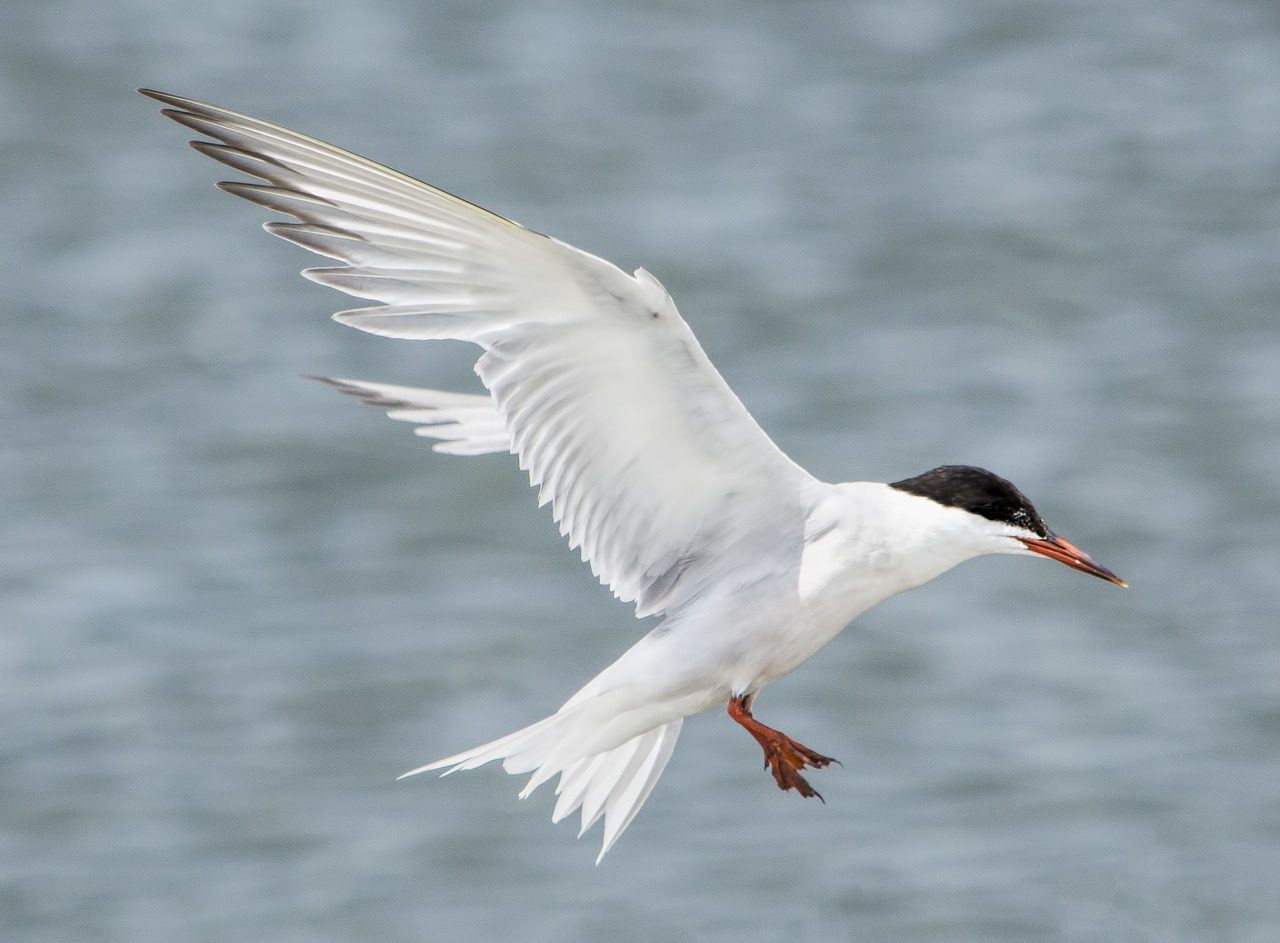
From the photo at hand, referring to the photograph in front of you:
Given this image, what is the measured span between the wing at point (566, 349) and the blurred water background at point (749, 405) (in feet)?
22.0

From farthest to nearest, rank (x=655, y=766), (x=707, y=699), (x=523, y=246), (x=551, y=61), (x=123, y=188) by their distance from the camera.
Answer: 1. (x=551, y=61)
2. (x=123, y=188)
3. (x=655, y=766)
4. (x=707, y=699)
5. (x=523, y=246)

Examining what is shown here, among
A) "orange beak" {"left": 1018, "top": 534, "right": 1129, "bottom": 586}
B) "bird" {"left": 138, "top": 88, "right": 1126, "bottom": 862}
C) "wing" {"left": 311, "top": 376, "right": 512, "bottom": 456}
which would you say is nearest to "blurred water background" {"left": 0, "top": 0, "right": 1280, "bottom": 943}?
"wing" {"left": 311, "top": 376, "right": 512, "bottom": 456}

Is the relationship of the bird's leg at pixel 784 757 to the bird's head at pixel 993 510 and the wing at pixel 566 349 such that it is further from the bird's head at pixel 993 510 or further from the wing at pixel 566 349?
the bird's head at pixel 993 510

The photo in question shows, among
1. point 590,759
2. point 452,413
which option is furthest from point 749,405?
point 590,759

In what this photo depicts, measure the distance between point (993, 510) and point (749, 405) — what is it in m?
9.45

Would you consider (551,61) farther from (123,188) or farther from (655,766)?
(655,766)

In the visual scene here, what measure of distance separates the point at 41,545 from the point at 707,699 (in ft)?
32.0

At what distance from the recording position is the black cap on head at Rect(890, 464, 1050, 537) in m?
4.72

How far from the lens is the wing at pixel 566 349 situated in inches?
177

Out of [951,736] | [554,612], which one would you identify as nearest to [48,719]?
[554,612]

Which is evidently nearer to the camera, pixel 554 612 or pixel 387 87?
pixel 554 612

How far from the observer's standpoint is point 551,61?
18.3 metres

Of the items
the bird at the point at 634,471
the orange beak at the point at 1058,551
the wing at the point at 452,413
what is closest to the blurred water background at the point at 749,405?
the wing at the point at 452,413

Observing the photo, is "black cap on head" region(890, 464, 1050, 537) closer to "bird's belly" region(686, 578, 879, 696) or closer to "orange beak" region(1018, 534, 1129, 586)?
"orange beak" region(1018, 534, 1129, 586)
